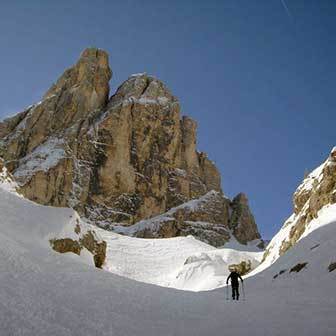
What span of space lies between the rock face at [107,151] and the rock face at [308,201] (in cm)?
7181

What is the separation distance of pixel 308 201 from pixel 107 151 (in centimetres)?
9064

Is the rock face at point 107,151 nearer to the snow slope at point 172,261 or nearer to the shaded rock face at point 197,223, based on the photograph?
the shaded rock face at point 197,223

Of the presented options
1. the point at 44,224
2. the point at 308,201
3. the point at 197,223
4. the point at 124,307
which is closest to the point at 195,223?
the point at 197,223

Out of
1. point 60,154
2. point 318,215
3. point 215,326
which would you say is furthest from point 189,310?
point 60,154

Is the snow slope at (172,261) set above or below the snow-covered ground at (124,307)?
above

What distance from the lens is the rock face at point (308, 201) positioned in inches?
1560

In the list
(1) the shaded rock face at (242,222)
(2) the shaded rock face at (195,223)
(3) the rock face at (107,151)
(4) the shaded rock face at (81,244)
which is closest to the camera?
(4) the shaded rock face at (81,244)

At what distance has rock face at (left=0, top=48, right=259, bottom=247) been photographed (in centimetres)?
12069

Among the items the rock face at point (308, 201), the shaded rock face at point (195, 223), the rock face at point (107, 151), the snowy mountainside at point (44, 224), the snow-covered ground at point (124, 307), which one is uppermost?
the rock face at point (107, 151)

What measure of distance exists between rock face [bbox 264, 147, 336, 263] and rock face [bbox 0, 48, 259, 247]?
71.8m

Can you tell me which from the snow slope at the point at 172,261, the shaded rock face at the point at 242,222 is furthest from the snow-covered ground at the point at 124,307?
the shaded rock face at the point at 242,222

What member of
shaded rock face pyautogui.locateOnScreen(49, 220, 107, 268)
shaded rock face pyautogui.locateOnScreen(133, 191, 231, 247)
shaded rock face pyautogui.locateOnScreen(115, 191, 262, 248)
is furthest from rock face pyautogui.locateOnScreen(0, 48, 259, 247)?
shaded rock face pyautogui.locateOnScreen(49, 220, 107, 268)

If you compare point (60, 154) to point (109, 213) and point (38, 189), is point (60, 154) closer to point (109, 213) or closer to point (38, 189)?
point (38, 189)

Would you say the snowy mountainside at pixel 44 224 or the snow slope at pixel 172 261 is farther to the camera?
the snow slope at pixel 172 261
